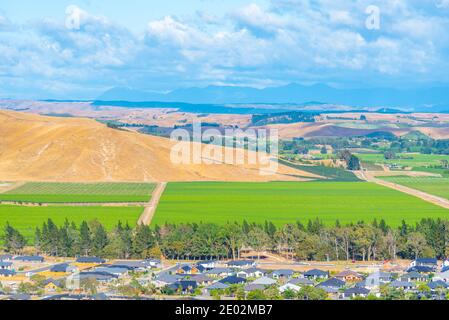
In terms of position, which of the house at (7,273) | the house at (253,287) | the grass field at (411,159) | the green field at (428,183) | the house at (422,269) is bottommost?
the house at (422,269)

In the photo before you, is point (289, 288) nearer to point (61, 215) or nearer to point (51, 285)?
point (51, 285)

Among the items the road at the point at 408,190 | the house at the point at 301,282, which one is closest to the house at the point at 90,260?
the house at the point at 301,282

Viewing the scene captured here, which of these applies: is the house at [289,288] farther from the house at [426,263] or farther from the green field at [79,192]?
the green field at [79,192]

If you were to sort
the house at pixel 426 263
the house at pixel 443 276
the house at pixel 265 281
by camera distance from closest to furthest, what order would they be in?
the house at pixel 265 281, the house at pixel 443 276, the house at pixel 426 263

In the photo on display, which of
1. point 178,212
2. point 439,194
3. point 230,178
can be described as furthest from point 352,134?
point 178,212

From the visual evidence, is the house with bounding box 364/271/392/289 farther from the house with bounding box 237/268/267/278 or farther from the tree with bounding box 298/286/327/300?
the house with bounding box 237/268/267/278

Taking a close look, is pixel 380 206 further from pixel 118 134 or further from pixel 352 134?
pixel 352 134
